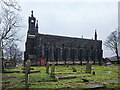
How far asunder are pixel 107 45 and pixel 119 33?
10542 mm

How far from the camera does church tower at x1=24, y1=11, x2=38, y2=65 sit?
48475mm

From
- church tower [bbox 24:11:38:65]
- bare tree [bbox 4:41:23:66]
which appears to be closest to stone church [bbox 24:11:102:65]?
church tower [bbox 24:11:38:65]

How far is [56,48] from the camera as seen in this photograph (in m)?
53.7

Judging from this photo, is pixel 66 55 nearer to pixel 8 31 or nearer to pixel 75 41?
pixel 75 41

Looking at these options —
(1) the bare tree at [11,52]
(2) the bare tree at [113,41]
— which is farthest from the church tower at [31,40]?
(2) the bare tree at [113,41]

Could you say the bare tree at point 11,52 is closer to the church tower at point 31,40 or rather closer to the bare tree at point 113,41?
the church tower at point 31,40

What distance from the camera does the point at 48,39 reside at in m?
Result: 52.9

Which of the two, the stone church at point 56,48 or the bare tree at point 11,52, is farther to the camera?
the stone church at point 56,48

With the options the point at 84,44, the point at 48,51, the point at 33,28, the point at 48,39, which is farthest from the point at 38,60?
the point at 84,44

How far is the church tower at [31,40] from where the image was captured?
4847 centimetres

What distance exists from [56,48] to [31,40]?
9828 millimetres

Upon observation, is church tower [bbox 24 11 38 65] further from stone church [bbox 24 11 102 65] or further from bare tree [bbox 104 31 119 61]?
bare tree [bbox 104 31 119 61]

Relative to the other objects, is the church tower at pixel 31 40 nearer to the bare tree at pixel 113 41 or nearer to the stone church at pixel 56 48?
the stone church at pixel 56 48

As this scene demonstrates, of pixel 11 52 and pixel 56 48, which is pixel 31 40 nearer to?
Result: pixel 56 48
